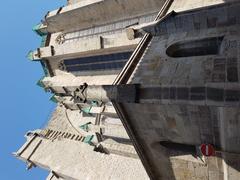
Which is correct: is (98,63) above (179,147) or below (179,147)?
above

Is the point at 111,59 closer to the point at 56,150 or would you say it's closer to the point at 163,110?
the point at 56,150

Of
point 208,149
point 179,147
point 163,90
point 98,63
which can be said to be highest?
point 163,90

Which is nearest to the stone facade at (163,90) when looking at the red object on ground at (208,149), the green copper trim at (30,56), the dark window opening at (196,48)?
the dark window opening at (196,48)

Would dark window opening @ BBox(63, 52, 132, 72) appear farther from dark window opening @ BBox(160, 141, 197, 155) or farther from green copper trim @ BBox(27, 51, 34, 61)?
dark window opening @ BBox(160, 141, 197, 155)

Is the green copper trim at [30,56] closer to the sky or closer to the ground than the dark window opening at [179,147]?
closer to the sky

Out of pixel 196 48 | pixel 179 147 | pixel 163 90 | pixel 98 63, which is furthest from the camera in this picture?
pixel 98 63

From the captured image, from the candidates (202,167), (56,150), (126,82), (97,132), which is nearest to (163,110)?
(126,82)

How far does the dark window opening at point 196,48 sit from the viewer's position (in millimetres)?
Answer: 10656

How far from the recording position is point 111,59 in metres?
20.6

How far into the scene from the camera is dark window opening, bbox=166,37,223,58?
35.0ft

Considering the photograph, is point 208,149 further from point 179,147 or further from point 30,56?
point 30,56

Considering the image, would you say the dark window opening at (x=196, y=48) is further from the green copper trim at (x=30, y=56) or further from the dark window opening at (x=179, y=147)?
the green copper trim at (x=30, y=56)

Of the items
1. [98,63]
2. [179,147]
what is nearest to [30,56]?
[98,63]

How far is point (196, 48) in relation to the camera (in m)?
11.1
